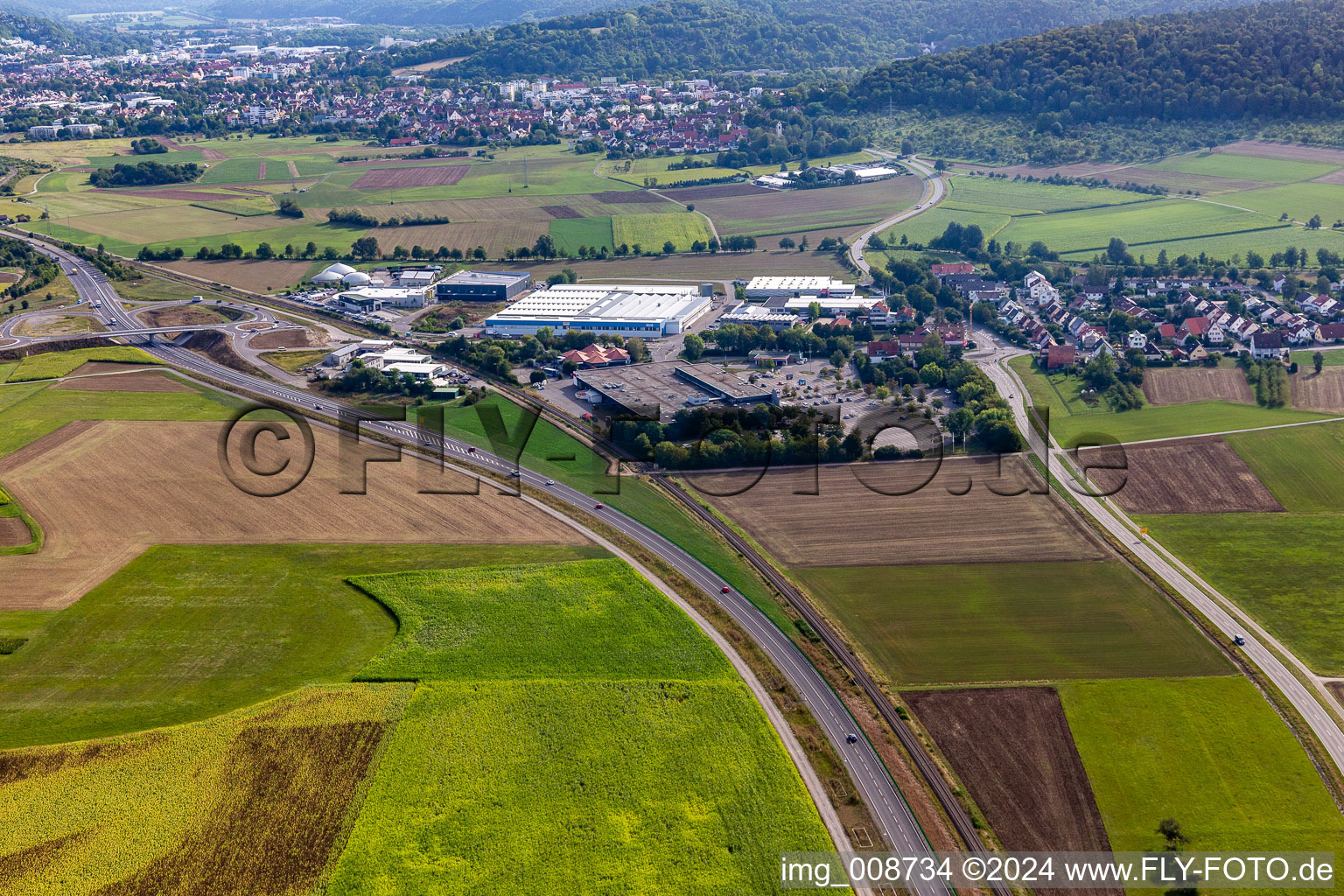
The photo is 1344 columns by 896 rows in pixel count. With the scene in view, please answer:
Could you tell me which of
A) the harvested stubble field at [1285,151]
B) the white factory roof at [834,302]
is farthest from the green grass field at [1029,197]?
the white factory roof at [834,302]

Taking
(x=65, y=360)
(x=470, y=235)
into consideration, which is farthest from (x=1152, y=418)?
(x=65, y=360)

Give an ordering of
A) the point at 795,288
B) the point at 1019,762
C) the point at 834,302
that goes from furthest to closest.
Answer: the point at 795,288
the point at 834,302
the point at 1019,762

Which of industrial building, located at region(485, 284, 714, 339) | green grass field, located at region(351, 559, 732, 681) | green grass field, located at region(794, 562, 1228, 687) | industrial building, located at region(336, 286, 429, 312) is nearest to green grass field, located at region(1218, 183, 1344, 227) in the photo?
industrial building, located at region(485, 284, 714, 339)

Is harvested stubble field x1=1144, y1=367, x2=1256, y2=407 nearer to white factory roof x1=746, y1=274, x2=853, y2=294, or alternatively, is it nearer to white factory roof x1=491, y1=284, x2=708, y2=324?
white factory roof x1=746, y1=274, x2=853, y2=294

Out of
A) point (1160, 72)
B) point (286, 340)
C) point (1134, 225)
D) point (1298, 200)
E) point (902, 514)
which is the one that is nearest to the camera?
point (902, 514)

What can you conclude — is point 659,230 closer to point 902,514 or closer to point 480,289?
point 480,289

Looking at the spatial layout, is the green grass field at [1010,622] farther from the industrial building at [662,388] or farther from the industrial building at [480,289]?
the industrial building at [480,289]
